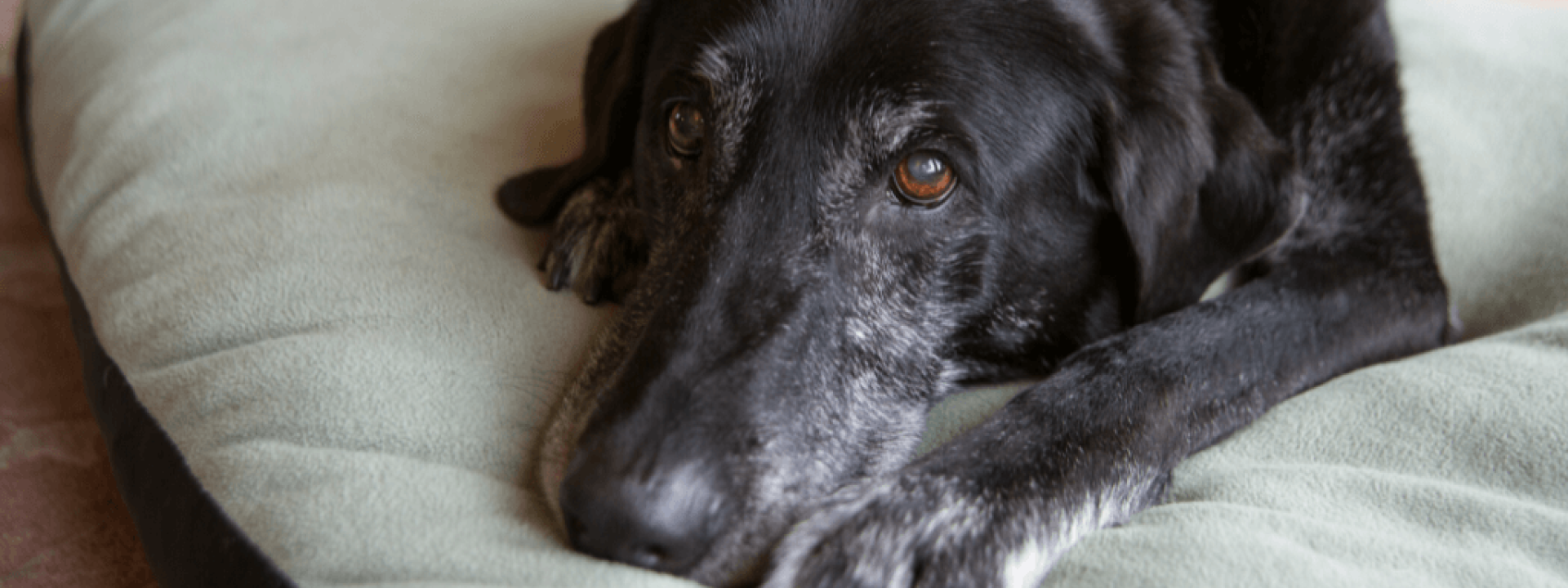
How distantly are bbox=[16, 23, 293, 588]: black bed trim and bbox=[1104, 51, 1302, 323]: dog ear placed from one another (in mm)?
1208

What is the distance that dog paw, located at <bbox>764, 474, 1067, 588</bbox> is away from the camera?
42.1 inches

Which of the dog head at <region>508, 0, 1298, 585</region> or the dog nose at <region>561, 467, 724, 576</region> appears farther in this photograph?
the dog head at <region>508, 0, 1298, 585</region>

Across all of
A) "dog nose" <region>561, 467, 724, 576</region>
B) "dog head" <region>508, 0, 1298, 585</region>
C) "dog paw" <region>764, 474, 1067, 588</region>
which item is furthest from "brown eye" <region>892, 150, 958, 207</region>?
"dog nose" <region>561, 467, 724, 576</region>

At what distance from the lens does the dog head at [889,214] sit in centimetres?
122

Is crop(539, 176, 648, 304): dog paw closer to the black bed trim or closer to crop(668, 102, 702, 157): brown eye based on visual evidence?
crop(668, 102, 702, 157): brown eye

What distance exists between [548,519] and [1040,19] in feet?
3.16

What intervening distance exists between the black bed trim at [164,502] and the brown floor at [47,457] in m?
0.13

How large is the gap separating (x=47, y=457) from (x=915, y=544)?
1470 mm

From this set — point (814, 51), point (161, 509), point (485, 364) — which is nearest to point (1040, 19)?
point (814, 51)

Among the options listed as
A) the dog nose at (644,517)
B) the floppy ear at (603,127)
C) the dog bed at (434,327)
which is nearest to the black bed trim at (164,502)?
the dog bed at (434,327)

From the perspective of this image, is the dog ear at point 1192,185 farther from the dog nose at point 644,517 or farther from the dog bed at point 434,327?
the dog nose at point 644,517

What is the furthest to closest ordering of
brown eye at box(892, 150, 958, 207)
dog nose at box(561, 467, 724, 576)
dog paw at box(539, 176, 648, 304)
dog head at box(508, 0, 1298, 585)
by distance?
dog paw at box(539, 176, 648, 304) → brown eye at box(892, 150, 958, 207) → dog head at box(508, 0, 1298, 585) → dog nose at box(561, 467, 724, 576)

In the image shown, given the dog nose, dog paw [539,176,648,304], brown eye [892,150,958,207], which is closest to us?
the dog nose

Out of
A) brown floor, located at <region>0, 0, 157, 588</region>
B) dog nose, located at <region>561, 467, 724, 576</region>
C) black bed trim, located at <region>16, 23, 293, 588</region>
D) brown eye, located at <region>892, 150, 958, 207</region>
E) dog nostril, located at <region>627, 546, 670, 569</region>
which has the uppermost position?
brown eye, located at <region>892, 150, 958, 207</region>
